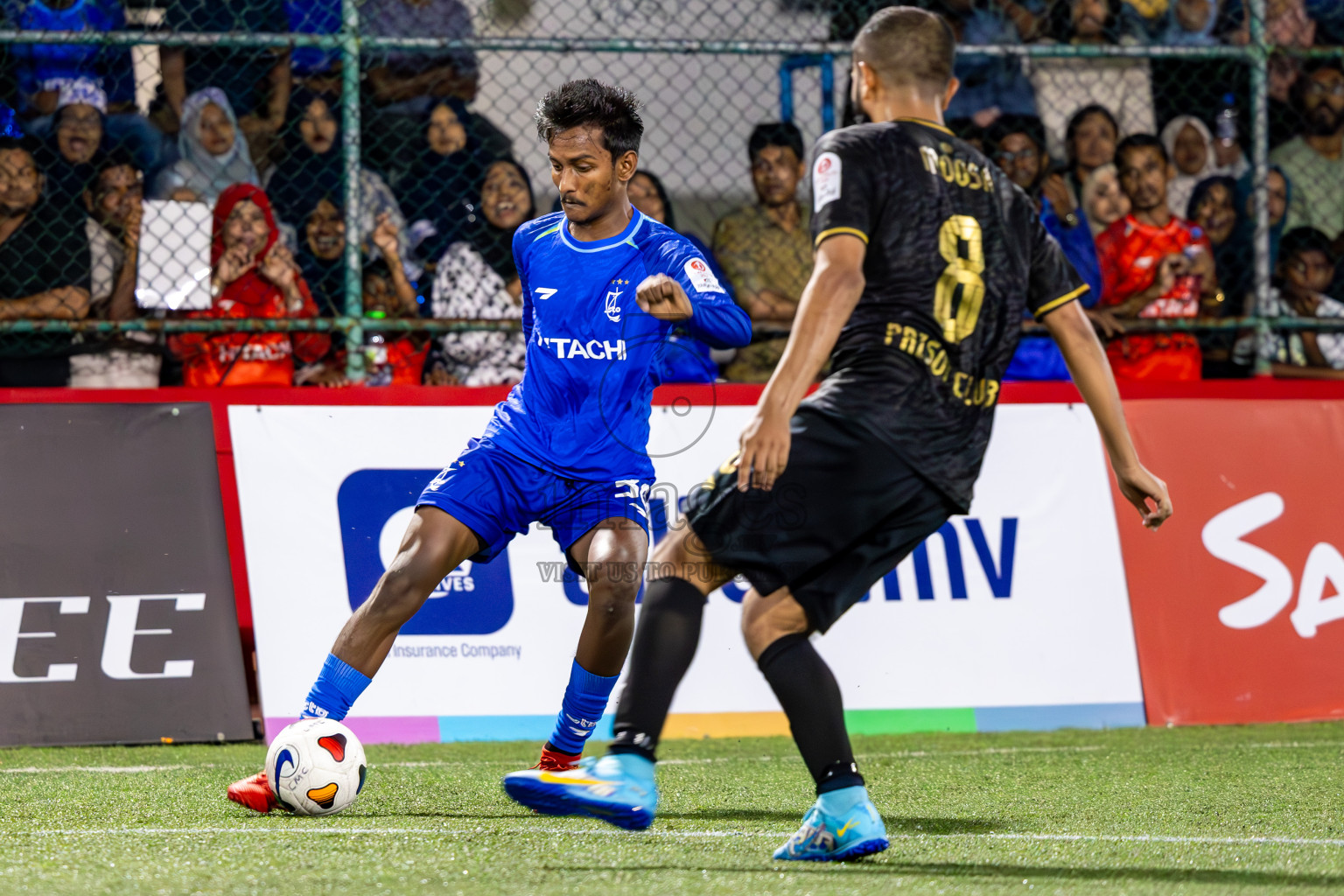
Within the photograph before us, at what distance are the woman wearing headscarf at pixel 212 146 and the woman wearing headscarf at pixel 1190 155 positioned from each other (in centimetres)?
468

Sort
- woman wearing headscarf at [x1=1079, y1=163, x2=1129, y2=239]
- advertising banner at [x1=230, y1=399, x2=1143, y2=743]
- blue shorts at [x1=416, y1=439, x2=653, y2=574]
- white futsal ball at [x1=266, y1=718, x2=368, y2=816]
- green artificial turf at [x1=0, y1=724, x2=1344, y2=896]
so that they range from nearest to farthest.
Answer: green artificial turf at [x1=0, y1=724, x2=1344, y2=896], white futsal ball at [x1=266, y1=718, x2=368, y2=816], blue shorts at [x1=416, y1=439, x2=653, y2=574], advertising banner at [x1=230, y1=399, x2=1143, y2=743], woman wearing headscarf at [x1=1079, y1=163, x2=1129, y2=239]

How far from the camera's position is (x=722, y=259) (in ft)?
22.8

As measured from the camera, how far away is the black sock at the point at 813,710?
10.0ft

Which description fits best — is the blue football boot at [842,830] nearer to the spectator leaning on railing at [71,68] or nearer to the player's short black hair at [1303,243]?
the spectator leaning on railing at [71,68]

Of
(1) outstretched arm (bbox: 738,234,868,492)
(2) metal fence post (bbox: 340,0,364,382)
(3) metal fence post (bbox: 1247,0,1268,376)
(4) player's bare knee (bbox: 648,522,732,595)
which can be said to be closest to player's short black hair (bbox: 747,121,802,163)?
(2) metal fence post (bbox: 340,0,364,382)

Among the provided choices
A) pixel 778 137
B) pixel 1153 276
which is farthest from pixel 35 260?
pixel 1153 276

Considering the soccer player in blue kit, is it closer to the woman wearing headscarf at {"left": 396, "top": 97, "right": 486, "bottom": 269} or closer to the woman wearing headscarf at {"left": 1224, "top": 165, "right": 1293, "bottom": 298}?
the woman wearing headscarf at {"left": 396, "top": 97, "right": 486, "bottom": 269}

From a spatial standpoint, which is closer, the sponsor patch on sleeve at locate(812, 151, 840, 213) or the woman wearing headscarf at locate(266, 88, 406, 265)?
the sponsor patch on sleeve at locate(812, 151, 840, 213)

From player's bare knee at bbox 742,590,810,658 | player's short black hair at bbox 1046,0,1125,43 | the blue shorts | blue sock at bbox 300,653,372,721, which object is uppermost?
player's short black hair at bbox 1046,0,1125,43

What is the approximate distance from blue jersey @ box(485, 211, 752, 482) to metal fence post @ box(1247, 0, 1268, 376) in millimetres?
3963

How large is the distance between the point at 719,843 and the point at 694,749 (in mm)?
2340

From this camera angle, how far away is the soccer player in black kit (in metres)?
2.97

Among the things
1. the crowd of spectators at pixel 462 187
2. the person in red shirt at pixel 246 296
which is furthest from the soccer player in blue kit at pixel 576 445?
the person in red shirt at pixel 246 296

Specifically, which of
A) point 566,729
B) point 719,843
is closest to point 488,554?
point 566,729
